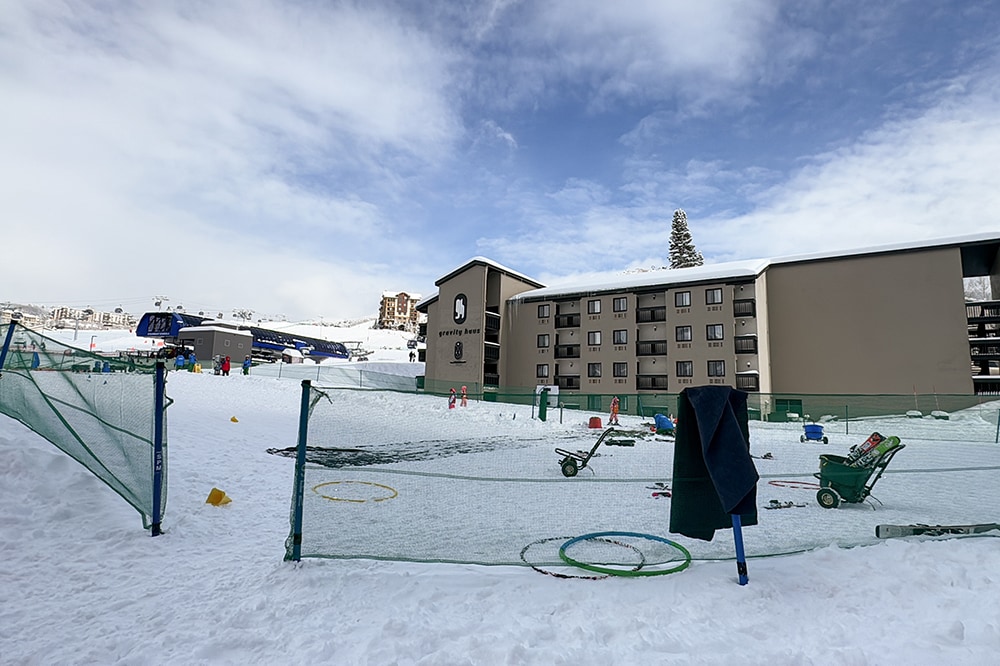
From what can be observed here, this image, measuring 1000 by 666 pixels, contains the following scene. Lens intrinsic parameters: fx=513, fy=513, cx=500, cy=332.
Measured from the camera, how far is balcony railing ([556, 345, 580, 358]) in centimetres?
4519

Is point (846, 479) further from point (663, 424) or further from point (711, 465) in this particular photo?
point (663, 424)

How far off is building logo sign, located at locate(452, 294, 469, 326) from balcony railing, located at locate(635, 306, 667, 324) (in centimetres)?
1534

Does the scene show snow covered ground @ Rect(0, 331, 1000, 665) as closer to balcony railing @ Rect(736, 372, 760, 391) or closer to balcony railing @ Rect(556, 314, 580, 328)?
balcony railing @ Rect(736, 372, 760, 391)

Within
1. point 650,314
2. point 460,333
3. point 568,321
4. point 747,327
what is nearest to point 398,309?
point 460,333

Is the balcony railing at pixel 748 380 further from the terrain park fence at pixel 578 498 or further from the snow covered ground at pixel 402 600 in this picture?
the snow covered ground at pixel 402 600

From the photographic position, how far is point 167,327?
66.8 m

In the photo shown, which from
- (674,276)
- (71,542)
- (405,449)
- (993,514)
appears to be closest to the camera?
(71,542)

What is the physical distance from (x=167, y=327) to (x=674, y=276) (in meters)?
62.9

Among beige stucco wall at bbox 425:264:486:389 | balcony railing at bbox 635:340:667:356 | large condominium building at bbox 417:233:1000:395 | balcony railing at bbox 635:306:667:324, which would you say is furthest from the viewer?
beige stucco wall at bbox 425:264:486:389

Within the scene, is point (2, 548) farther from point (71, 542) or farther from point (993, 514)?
point (993, 514)

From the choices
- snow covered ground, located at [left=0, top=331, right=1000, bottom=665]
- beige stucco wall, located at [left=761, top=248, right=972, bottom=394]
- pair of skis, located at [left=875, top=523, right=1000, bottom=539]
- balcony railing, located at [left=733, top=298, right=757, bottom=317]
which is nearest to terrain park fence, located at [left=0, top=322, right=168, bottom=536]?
snow covered ground, located at [left=0, top=331, right=1000, bottom=665]

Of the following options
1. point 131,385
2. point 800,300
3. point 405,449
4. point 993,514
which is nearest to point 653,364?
point 800,300

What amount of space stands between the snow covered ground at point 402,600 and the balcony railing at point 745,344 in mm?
31874

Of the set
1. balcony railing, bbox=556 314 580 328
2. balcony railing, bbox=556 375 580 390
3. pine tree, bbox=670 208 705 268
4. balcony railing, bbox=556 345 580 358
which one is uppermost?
pine tree, bbox=670 208 705 268
